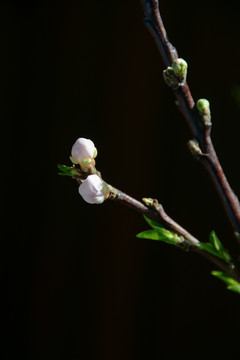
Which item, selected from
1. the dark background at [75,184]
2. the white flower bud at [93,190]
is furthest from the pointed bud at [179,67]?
the dark background at [75,184]

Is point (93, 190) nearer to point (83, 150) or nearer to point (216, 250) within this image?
point (83, 150)

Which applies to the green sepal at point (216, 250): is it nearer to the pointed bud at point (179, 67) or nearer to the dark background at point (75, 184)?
the pointed bud at point (179, 67)

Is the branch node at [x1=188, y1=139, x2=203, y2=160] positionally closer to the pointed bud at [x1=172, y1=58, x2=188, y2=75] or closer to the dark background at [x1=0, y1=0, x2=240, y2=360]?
the pointed bud at [x1=172, y1=58, x2=188, y2=75]

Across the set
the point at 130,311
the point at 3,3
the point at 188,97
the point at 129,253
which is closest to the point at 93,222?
the point at 129,253

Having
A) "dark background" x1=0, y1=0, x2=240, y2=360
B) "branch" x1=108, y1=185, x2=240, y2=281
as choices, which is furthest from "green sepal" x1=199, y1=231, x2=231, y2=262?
"dark background" x1=0, y1=0, x2=240, y2=360

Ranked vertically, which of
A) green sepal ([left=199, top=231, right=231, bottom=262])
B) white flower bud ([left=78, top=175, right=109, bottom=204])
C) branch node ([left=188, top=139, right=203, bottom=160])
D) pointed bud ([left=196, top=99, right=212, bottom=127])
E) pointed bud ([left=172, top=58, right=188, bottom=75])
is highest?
pointed bud ([left=172, top=58, right=188, bottom=75])

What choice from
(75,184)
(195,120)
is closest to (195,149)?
(195,120)

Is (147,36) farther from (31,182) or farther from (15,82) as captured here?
(31,182)
